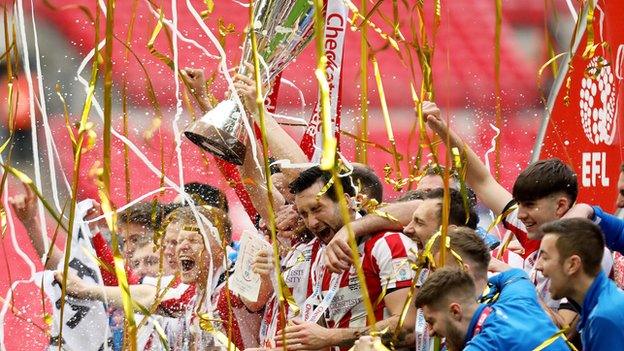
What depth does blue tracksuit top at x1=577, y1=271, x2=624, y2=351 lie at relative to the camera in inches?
119

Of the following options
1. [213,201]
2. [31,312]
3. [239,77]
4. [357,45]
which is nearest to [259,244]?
[239,77]

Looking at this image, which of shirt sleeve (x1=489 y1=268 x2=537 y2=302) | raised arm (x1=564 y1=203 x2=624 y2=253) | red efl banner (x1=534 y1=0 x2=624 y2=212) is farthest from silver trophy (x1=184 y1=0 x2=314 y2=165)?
red efl banner (x1=534 y1=0 x2=624 y2=212)

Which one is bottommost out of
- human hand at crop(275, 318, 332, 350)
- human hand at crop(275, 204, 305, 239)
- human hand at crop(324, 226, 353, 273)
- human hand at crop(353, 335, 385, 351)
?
human hand at crop(275, 318, 332, 350)

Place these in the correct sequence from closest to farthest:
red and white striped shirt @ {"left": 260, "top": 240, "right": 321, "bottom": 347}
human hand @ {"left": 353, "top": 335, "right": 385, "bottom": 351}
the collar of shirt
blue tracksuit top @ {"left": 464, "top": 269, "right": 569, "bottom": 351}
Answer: human hand @ {"left": 353, "top": 335, "right": 385, "bottom": 351} → blue tracksuit top @ {"left": 464, "top": 269, "right": 569, "bottom": 351} → the collar of shirt → red and white striped shirt @ {"left": 260, "top": 240, "right": 321, "bottom": 347}

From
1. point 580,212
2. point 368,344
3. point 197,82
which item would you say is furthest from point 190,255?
point 368,344

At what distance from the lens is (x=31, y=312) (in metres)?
5.53

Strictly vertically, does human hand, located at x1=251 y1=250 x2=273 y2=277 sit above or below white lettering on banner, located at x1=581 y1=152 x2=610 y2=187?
above

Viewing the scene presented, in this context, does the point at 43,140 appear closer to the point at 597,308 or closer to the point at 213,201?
the point at 213,201

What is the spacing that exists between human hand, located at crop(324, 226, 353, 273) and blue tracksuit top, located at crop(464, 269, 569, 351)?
46cm

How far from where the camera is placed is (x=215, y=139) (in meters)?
3.27

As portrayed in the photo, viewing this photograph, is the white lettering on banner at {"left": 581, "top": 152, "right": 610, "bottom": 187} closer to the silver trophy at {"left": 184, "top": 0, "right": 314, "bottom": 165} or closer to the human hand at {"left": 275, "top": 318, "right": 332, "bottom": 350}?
the human hand at {"left": 275, "top": 318, "right": 332, "bottom": 350}

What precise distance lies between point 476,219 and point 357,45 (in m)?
2.63

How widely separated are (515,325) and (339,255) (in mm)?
618

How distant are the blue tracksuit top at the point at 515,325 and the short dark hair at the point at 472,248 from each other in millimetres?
126
